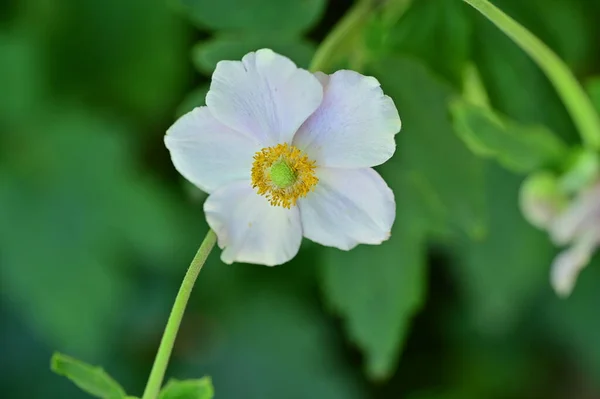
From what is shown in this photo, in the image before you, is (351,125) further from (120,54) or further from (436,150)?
(120,54)

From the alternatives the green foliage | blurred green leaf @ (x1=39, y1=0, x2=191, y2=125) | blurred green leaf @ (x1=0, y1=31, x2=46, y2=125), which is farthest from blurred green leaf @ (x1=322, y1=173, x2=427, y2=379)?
blurred green leaf @ (x1=0, y1=31, x2=46, y2=125)

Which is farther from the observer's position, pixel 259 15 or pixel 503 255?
pixel 503 255

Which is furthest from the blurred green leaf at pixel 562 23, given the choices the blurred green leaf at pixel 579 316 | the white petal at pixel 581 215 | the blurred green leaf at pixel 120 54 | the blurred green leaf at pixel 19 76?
the blurred green leaf at pixel 19 76

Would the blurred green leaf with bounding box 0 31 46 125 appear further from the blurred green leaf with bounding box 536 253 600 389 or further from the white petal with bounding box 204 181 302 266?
the blurred green leaf with bounding box 536 253 600 389

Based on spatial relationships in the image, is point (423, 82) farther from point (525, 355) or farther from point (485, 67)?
point (525, 355)

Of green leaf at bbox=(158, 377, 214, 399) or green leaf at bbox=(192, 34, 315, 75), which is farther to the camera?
green leaf at bbox=(192, 34, 315, 75)

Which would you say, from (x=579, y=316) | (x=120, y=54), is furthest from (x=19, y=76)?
(x=579, y=316)

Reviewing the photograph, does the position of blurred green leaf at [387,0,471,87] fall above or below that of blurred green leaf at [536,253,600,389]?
above
